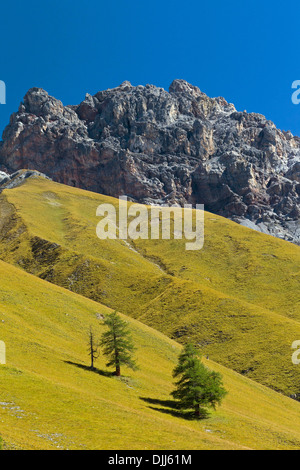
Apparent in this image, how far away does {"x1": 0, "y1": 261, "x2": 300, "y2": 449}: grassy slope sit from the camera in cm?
3925

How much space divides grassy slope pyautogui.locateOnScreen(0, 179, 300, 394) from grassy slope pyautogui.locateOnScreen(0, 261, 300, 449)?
1833 cm

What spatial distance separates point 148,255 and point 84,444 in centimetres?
15130

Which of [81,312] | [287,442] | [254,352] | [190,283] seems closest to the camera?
[287,442]

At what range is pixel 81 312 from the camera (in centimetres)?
9269

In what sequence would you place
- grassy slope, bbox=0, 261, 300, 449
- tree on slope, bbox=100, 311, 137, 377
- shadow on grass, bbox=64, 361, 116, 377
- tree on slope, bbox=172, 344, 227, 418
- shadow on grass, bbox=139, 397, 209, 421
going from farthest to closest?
tree on slope, bbox=100, 311, 137, 377 → shadow on grass, bbox=64, 361, 116, 377 → tree on slope, bbox=172, 344, 227, 418 → shadow on grass, bbox=139, 397, 209, 421 → grassy slope, bbox=0, 261, 300, 449

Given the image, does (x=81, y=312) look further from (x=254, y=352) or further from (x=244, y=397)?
(x=254, y=352)

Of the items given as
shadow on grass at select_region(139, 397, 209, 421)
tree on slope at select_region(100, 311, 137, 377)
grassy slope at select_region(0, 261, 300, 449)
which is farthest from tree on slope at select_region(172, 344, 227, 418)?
tree on slope at select_region(100, 311, 137, 377)

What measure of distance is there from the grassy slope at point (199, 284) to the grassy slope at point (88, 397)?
1833 cm

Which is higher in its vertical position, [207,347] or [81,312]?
[81,312]

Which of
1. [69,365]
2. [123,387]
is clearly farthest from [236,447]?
[69,365]

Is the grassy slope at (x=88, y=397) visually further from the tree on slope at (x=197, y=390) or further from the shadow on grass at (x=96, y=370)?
the tree on slope at (x=197, y=390)

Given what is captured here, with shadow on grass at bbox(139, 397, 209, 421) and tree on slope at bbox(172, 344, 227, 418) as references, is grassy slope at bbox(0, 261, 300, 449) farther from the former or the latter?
tree on slope at bbox(172, 344, 227, 418)

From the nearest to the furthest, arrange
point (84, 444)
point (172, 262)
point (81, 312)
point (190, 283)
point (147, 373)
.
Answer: point (84, 444) < point (147, 373) < point (81, 312) < point (190, 283) < point (172, 262)

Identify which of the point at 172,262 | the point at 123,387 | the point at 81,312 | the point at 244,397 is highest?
the point at 172,262
